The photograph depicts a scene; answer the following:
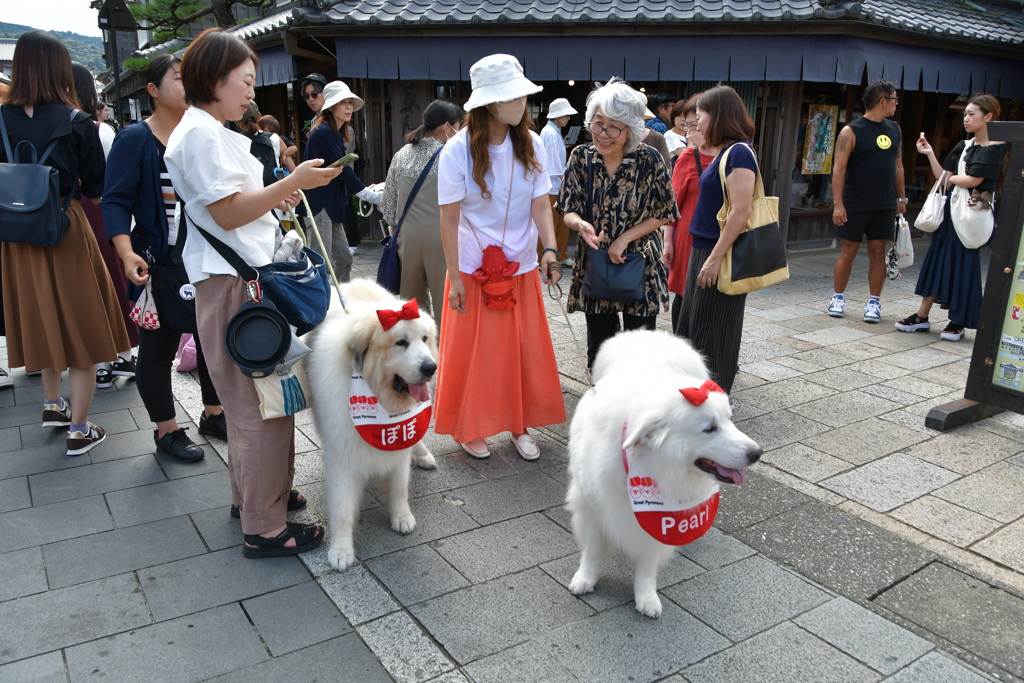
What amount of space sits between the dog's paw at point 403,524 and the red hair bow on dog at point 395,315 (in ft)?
3.30

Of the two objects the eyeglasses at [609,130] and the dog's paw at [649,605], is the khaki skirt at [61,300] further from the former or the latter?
the dog's paw at [649,605]

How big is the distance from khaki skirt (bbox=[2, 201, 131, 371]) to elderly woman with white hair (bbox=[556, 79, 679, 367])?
2906 millimetres

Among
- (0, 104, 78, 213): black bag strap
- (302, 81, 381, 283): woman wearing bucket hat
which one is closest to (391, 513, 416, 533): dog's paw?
(0, 104, 78, 213): black bag strap

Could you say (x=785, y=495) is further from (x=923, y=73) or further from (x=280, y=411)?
(x=923, y=73)

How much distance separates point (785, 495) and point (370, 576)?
220 centimetres

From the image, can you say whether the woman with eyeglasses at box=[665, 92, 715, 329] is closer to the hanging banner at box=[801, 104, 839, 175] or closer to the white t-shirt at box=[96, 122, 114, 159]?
the white t-shirt at box=[96, 122, 114, 159]

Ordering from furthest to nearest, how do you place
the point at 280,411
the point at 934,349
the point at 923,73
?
the point at 923,73, the point at 934,349, the point at 280,411

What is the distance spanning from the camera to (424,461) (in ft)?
13.4

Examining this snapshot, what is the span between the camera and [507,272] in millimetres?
3967

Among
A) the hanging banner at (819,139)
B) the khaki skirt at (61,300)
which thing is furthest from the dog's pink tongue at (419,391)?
the hanging banner at (819,139)

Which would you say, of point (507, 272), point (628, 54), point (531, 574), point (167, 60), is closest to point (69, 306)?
point (167, 60)

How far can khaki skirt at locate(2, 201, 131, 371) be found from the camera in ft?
13.9

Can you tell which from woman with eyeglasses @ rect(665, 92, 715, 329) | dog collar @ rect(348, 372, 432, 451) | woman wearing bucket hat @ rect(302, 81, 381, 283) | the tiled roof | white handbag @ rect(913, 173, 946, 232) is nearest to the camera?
dog collar @ rect(348, 372, 432, 451)

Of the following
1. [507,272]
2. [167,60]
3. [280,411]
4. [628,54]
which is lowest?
[280,411]
